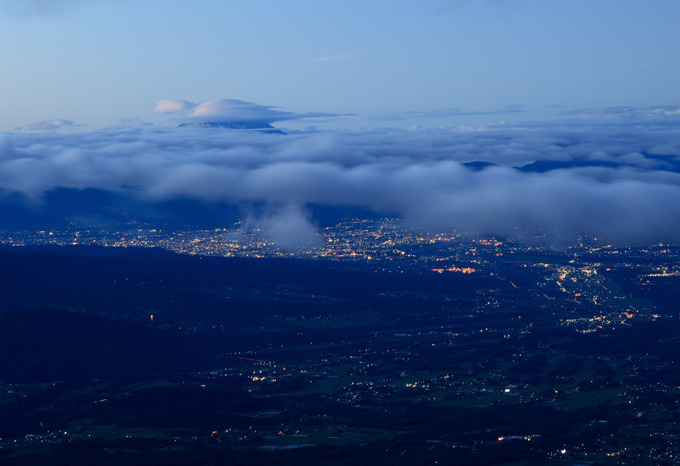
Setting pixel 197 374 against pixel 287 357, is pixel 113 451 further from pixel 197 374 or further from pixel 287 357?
pixel 287 357

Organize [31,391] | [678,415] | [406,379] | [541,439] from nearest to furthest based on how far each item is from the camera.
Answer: [541,439] → [678,415] → [31,391] → [406,379]

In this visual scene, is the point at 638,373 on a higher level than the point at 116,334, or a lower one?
lower

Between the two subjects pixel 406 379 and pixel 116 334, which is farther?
pixel 116 334

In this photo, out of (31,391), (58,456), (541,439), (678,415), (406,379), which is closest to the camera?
(58,456)

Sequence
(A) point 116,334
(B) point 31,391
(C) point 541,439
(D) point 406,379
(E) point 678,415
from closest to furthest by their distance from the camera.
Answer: (C) point 541,439, (E) point 678,415, (B) point 31,391, (D) point 406,379, (A) point 116,334

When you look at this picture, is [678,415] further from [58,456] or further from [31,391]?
[31,391]

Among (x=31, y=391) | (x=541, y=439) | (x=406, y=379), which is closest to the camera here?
(x=541, y=439)

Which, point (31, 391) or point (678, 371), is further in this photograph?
point (678, 371)

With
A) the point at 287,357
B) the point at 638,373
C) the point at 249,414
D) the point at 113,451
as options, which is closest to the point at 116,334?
the point at 287,357

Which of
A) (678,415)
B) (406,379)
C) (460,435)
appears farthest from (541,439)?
(406,379)
